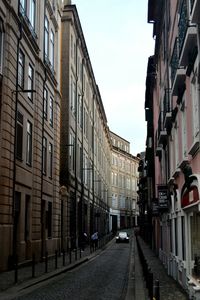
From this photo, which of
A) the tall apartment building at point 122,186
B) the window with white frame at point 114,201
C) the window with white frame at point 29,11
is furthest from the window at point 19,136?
the window with white frame at point 114,201

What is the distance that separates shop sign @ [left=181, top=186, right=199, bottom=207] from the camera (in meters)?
11.9

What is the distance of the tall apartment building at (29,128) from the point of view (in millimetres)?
22609

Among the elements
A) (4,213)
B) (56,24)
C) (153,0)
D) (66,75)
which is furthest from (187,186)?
(66,75)

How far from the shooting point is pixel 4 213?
22234mm

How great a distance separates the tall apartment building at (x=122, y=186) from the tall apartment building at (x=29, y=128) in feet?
211

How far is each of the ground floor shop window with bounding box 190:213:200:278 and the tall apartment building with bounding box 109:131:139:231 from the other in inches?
3290

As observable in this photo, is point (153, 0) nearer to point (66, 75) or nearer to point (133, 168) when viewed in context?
point (66, 75)

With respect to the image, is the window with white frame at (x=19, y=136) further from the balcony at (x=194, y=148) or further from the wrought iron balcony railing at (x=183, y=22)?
the balcony at (x=194, y=148)

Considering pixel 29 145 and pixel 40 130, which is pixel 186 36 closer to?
pixel 29 145

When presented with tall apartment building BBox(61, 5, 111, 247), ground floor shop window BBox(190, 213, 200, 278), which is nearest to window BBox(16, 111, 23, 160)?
tall apartment building BBox(61, 5, 111, 247)

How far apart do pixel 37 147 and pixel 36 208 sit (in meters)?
3.40

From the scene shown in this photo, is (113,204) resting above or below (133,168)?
below

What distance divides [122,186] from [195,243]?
95.5 m

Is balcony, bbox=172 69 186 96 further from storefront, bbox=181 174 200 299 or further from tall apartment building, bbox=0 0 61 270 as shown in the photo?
tall apartment building, bbox=0 0 61 270
